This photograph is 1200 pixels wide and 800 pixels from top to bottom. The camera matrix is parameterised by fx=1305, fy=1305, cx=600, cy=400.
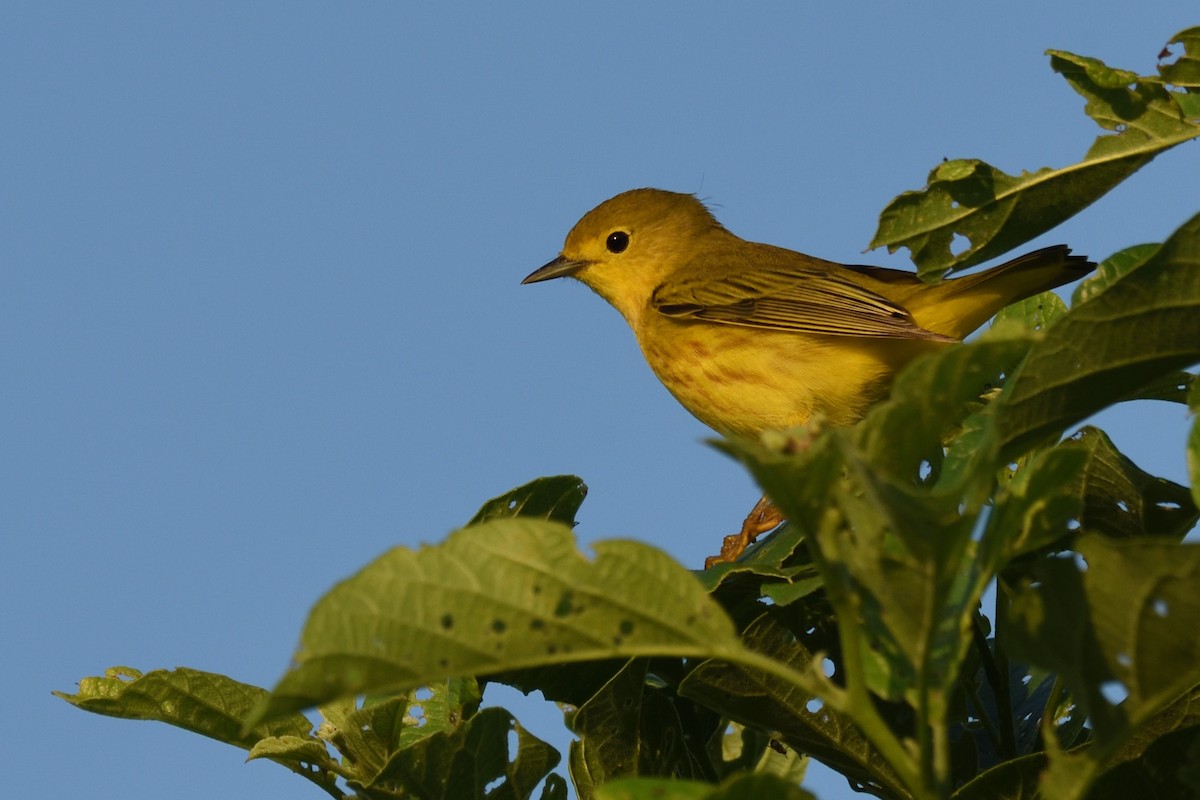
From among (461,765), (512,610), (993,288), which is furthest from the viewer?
(993,288)

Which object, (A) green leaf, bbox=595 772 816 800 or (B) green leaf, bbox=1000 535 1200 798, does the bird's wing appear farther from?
(A) green leaf, bbox=595 772 816 800

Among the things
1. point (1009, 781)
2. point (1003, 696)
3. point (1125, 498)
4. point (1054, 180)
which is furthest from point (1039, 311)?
point (1009, 781)

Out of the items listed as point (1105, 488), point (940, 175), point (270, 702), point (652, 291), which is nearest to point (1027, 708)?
point (1105, 488)

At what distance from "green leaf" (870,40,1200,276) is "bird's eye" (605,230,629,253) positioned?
14.8 ft

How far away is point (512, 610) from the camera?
4.83 feet

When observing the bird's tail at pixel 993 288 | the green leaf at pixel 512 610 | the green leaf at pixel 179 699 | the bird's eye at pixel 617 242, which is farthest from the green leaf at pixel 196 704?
the bird's eye at pixel 617 242

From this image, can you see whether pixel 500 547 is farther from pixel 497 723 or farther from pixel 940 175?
pixel 940 175

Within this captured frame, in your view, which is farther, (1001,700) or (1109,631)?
(1001,700)

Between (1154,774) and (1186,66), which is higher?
(1186,66)

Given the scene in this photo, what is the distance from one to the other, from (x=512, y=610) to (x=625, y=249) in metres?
6.03

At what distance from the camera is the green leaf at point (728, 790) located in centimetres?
132

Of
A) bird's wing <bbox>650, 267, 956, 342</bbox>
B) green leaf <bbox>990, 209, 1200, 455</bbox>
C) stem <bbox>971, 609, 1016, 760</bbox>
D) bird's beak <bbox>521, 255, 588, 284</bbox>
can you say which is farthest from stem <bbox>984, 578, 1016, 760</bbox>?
bird's beak <bbox>521, 255, 588, 284</bbox>

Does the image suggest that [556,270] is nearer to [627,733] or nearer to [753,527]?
[753,527]

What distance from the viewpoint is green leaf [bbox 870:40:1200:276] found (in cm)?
261
